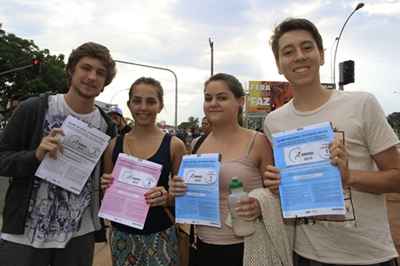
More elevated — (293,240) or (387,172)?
(387,172)

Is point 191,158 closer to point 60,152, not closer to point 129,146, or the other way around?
point 129,146

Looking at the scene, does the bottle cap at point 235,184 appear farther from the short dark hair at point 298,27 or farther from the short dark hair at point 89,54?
the short dark hair at point 89,54

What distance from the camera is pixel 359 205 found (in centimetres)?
212

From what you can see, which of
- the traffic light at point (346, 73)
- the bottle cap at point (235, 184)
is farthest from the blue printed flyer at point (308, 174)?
the traffic light at point (346, 73)

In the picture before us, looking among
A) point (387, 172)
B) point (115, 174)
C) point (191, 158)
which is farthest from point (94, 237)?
point (387, 172)

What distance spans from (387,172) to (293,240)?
2.12 ft

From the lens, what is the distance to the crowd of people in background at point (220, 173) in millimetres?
2098

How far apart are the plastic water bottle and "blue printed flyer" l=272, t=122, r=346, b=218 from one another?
0.31 metres

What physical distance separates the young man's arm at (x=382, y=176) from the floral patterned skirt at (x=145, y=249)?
4.54 ft

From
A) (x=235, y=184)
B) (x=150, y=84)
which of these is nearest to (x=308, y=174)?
(x=235, y=184)

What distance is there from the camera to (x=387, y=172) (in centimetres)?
206

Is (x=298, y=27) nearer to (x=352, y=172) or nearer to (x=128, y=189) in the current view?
(x=352, y=172)

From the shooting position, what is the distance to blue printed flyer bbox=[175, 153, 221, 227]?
8.28ft

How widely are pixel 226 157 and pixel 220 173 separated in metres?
0.12
